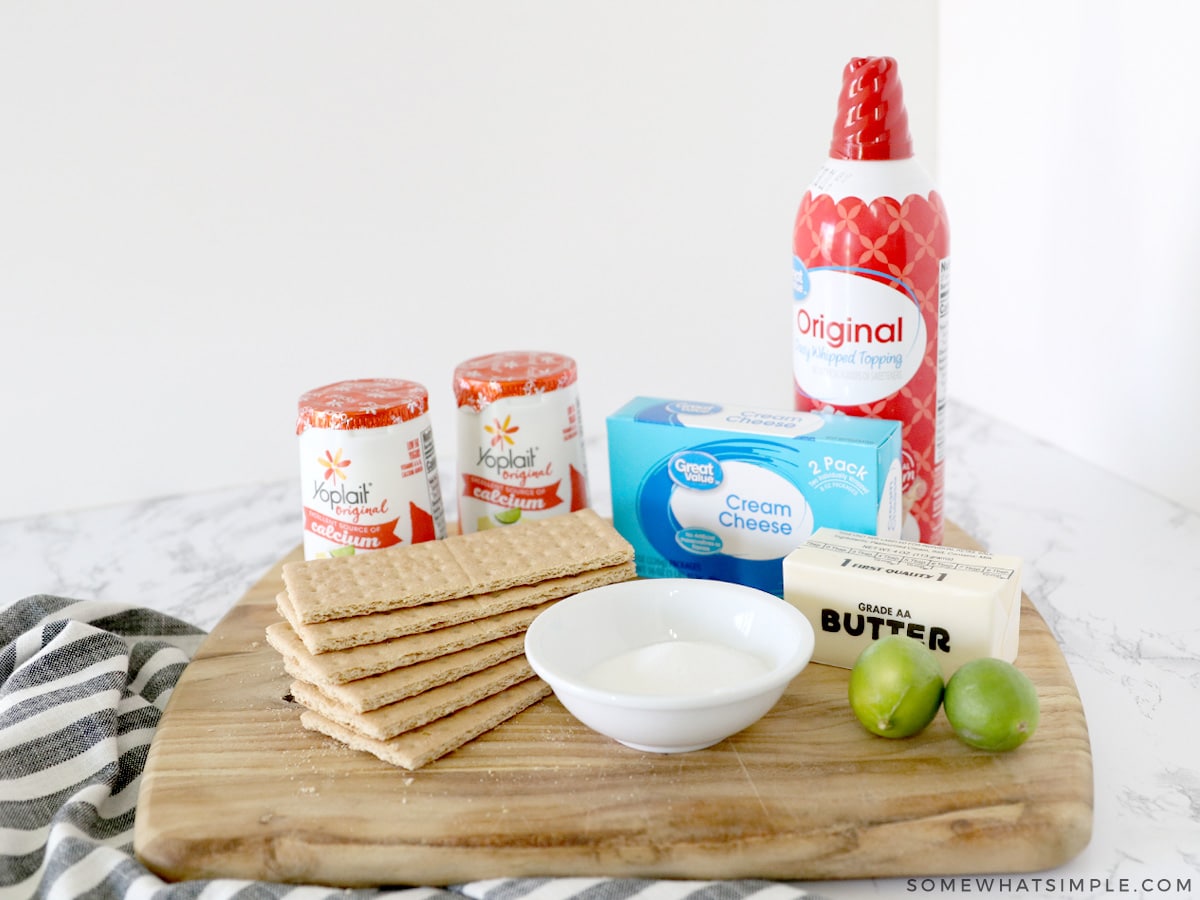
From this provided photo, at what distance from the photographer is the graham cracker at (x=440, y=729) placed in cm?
85

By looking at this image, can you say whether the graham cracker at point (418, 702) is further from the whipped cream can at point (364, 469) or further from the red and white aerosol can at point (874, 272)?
the red and white aerosol can at point (874, 272)

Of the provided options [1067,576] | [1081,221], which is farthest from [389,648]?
[1081,221]

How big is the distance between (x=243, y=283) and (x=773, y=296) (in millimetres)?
754

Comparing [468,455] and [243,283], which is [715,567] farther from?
[243,283]

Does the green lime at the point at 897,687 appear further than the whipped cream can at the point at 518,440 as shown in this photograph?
No

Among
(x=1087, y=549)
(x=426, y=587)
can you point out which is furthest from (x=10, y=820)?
(x=1087, y=549)

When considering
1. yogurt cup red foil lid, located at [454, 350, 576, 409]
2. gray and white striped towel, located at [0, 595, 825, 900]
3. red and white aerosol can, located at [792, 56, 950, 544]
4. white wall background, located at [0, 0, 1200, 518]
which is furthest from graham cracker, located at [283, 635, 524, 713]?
white wall background, located at [0, 0, 1200, 518]

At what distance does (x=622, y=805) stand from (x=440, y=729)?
160 millimetres

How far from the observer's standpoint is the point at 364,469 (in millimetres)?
1040

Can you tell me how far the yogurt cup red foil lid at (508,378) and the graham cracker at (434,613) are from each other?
201 millimetres

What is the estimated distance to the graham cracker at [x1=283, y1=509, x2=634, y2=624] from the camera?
3.04 ft

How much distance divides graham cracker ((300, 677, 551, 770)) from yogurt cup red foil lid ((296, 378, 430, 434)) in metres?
0.25

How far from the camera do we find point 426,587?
3.09ft

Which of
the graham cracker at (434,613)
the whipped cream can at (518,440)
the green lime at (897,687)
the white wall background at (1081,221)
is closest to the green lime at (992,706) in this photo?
the green lime at (897,687)
